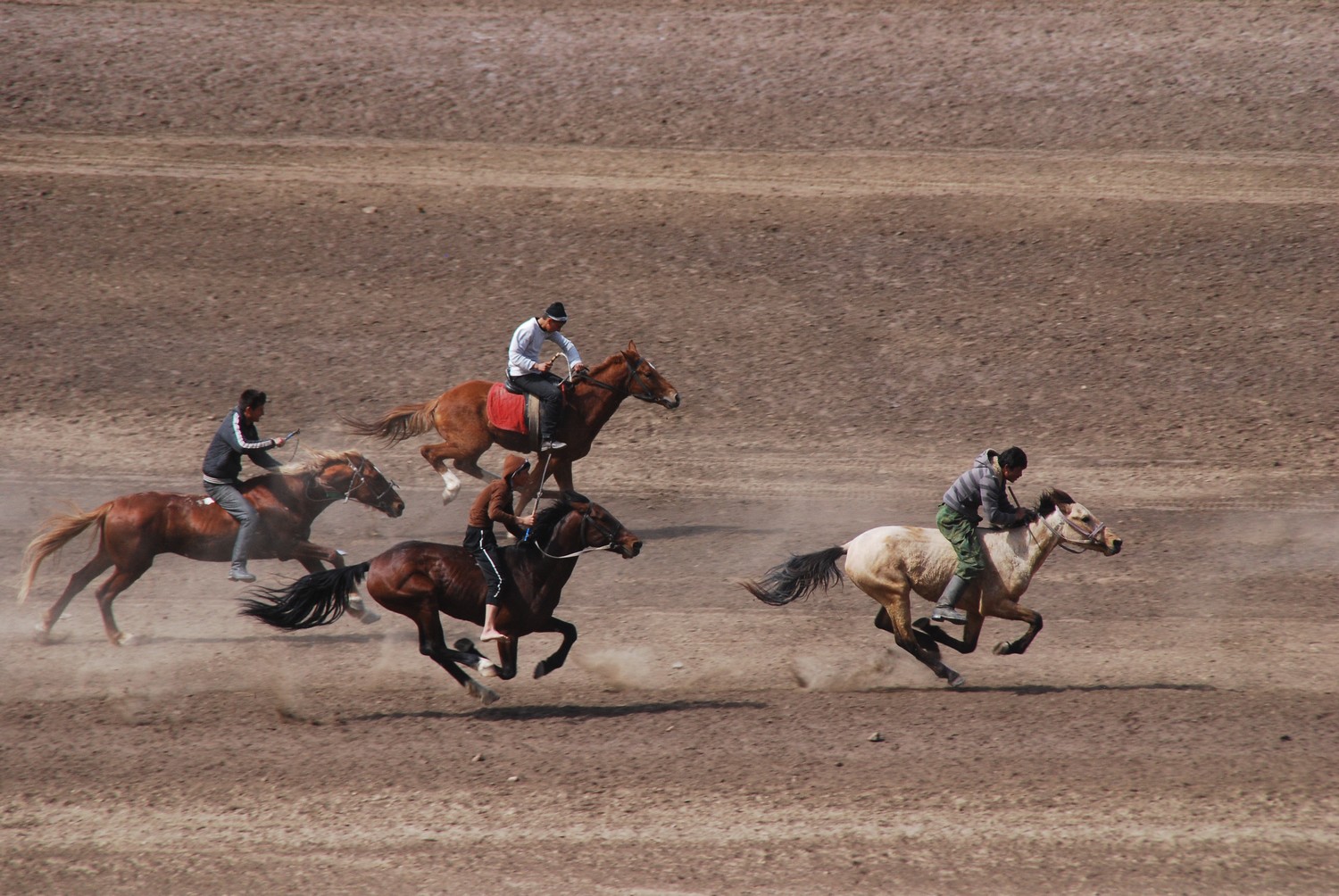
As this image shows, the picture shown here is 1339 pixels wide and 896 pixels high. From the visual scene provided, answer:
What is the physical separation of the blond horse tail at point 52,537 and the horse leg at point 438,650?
144 inches

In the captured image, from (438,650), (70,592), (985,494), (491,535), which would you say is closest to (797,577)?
(985,494)

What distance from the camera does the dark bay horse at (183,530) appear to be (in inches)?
445

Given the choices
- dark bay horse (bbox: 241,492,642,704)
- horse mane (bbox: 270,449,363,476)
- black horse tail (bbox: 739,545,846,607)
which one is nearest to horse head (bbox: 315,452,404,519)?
horse mane (bbox: 270,449,363,476)

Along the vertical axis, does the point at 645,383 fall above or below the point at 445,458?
above

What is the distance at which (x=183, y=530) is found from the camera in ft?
37.5

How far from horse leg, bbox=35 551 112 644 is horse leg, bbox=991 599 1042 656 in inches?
314

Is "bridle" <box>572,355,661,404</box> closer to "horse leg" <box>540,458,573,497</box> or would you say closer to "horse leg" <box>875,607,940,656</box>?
"horse leg" <box>540,458,573,497</box>

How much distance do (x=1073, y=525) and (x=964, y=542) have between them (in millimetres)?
894

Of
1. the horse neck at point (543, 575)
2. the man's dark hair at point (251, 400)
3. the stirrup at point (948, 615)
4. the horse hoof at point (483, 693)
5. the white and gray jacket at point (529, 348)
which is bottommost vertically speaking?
the horse hoof at point (483, 693)

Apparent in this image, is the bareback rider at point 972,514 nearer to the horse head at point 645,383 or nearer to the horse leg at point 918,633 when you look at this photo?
the horse leg at point 918,633

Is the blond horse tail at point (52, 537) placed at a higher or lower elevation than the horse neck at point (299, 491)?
lower

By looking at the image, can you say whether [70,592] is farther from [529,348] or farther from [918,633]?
[918,633]

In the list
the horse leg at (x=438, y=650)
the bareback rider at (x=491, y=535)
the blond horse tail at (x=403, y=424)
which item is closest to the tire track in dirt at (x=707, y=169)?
the blond horse tail at (x=403, y=424)

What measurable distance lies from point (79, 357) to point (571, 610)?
9556 mm
